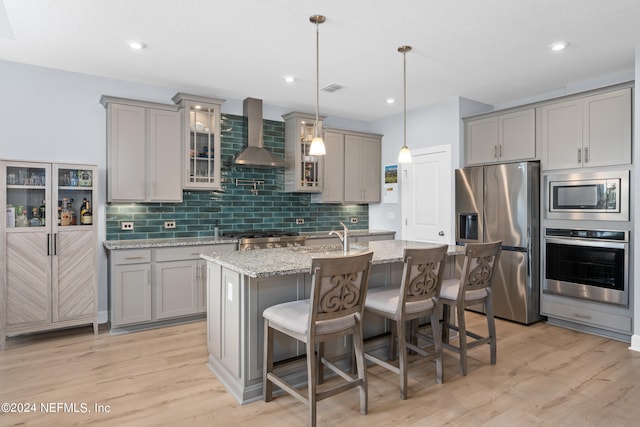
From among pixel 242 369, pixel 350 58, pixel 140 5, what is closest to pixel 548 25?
pixel 350 58

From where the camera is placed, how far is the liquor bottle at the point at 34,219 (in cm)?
368

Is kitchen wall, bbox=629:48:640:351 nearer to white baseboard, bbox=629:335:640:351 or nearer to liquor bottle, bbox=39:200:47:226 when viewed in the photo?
white baseboard, bbox=629:335:640:351

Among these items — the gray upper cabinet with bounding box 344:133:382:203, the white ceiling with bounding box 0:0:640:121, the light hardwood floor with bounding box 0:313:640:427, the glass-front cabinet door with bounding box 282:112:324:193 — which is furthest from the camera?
the gray upper cabinet with bounding box 344:133:382:203

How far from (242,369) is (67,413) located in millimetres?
1099

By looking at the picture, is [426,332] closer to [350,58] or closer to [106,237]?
[350,58]

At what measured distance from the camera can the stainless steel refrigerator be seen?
13.9 ft

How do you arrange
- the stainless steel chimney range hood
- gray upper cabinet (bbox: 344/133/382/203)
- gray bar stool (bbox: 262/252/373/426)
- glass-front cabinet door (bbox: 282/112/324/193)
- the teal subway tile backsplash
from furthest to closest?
gray upper cabinet (bbox: 344/133/382/203), glass-front cabinet door (bbox: 282/112/324/193), the stainless steel chimney range hood, the teal subway tile backsplash, gray bar stool (bbox: 262/252/373/426)

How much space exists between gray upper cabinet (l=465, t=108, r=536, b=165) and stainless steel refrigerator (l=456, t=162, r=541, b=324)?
10.5 inches

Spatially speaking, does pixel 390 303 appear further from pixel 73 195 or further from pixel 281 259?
pixel 73 195

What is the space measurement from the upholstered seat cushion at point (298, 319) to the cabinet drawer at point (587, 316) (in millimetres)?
2983

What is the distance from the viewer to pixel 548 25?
304 centimetres

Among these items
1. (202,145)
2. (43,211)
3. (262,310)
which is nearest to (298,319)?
(262,310)

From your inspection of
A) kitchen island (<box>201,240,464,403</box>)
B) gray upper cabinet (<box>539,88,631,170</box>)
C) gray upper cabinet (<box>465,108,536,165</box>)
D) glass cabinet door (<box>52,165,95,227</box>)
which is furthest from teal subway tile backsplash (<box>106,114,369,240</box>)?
gray upper cabinet (<box>539,88,631,170</box>)

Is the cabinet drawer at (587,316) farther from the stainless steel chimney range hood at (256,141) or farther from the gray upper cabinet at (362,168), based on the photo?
the stainless steel chimney range hood at (256,141)
